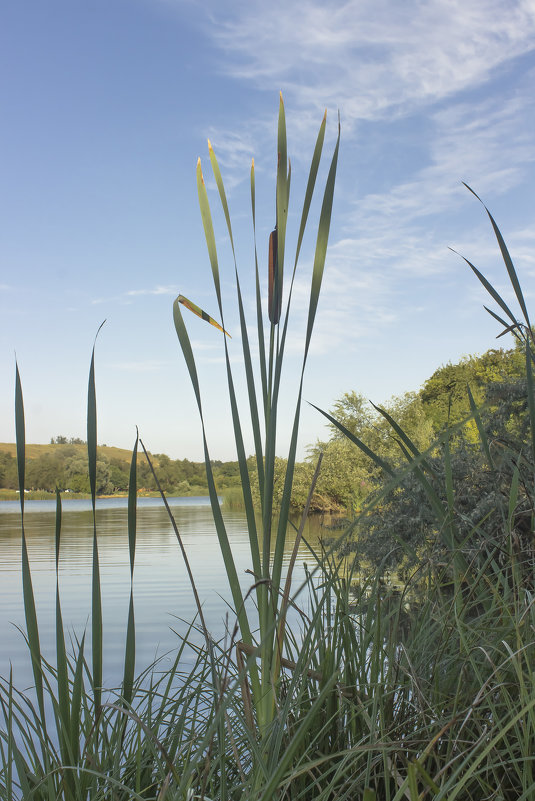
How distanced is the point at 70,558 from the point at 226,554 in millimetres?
17014

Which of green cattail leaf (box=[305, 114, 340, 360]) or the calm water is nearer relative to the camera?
green cattail leaf (box=[305, 114, 340, 360])

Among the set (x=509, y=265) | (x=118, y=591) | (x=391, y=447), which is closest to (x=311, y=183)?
(x=509, y=265)

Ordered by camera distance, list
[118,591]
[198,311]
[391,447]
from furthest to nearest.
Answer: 1. [391,447]
2. [118,591]
3. [198,311]

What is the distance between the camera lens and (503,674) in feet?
3.76

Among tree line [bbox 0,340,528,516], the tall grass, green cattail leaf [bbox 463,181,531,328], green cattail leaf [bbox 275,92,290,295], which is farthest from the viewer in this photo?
tree line [bbox 0,340,528,516]

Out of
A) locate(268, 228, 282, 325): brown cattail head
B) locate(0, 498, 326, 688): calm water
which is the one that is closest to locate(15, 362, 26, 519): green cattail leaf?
locate(268, 228, 282, 325): brown cattail head

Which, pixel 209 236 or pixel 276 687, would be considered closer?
pixel 276 687

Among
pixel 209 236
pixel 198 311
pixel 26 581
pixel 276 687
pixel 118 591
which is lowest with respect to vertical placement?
pixel 118 591

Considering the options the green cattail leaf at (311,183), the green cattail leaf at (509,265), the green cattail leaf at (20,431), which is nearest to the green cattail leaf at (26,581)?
the green cattail leaf at (20,431)

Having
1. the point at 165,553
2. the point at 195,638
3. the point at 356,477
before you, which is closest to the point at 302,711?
the point at 195,638

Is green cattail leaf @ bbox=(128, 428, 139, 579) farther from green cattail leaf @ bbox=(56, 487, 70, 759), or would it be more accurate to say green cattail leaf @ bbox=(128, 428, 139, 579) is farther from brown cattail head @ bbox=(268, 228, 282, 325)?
brown cattail head @ bbox=(268, 228, 282, 325)

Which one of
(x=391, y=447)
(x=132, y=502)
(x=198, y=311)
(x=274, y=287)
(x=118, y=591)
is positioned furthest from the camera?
(x=391, y=447)

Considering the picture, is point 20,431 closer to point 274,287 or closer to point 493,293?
point 274,287

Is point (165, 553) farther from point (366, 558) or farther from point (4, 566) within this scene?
point (366, 558)
